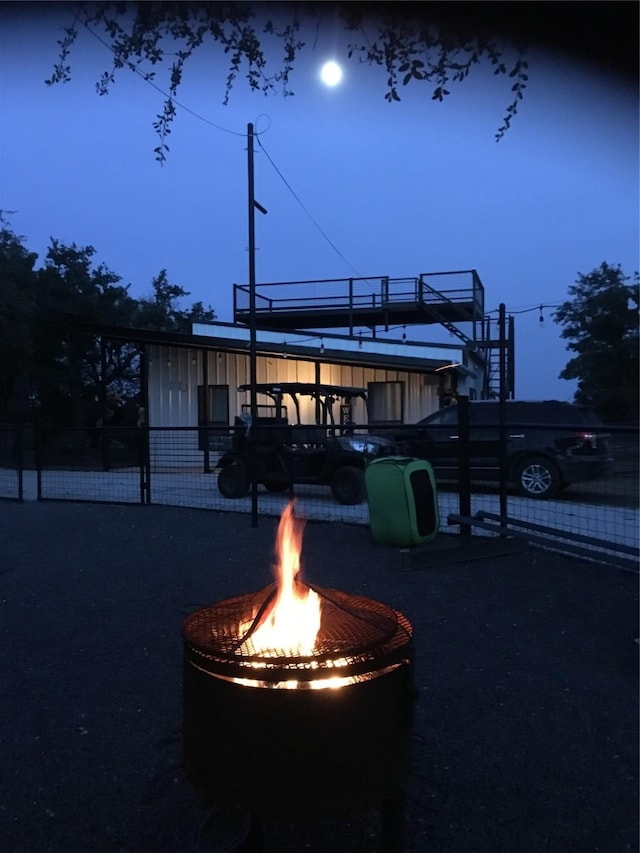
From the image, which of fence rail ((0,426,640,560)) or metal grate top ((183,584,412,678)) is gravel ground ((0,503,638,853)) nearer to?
metal grate top ((183,584,412,678))

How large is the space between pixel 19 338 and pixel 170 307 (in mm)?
15500

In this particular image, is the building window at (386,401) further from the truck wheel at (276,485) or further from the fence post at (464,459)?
the fence post at (464,459)

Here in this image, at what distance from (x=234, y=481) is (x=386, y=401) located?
28.6ft

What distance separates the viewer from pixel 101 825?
8.75 feet

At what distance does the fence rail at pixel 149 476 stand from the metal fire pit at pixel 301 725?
6.49 metres

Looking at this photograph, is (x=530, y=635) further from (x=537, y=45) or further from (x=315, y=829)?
(x=537, y=45)

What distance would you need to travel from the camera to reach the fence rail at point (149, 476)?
10172 millimetres

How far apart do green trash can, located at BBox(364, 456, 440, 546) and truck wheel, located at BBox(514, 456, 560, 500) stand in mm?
3612

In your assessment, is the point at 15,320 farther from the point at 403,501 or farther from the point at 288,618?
the point at 288,618

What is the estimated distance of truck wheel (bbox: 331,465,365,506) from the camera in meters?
10.8

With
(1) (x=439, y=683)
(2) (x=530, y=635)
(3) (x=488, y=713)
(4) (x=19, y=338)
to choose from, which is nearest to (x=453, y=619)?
(2) (x=530, y=635)

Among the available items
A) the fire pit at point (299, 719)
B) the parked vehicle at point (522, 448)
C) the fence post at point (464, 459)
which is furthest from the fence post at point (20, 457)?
the fire pit at point (299, 719)

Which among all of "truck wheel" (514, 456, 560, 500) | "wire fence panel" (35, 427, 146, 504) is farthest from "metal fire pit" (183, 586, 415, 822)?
"wire fence panel" (35, 427, 146, 504)

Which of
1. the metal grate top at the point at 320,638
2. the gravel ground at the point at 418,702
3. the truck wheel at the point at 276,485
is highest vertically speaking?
the metal grate top at the point at 320,638
